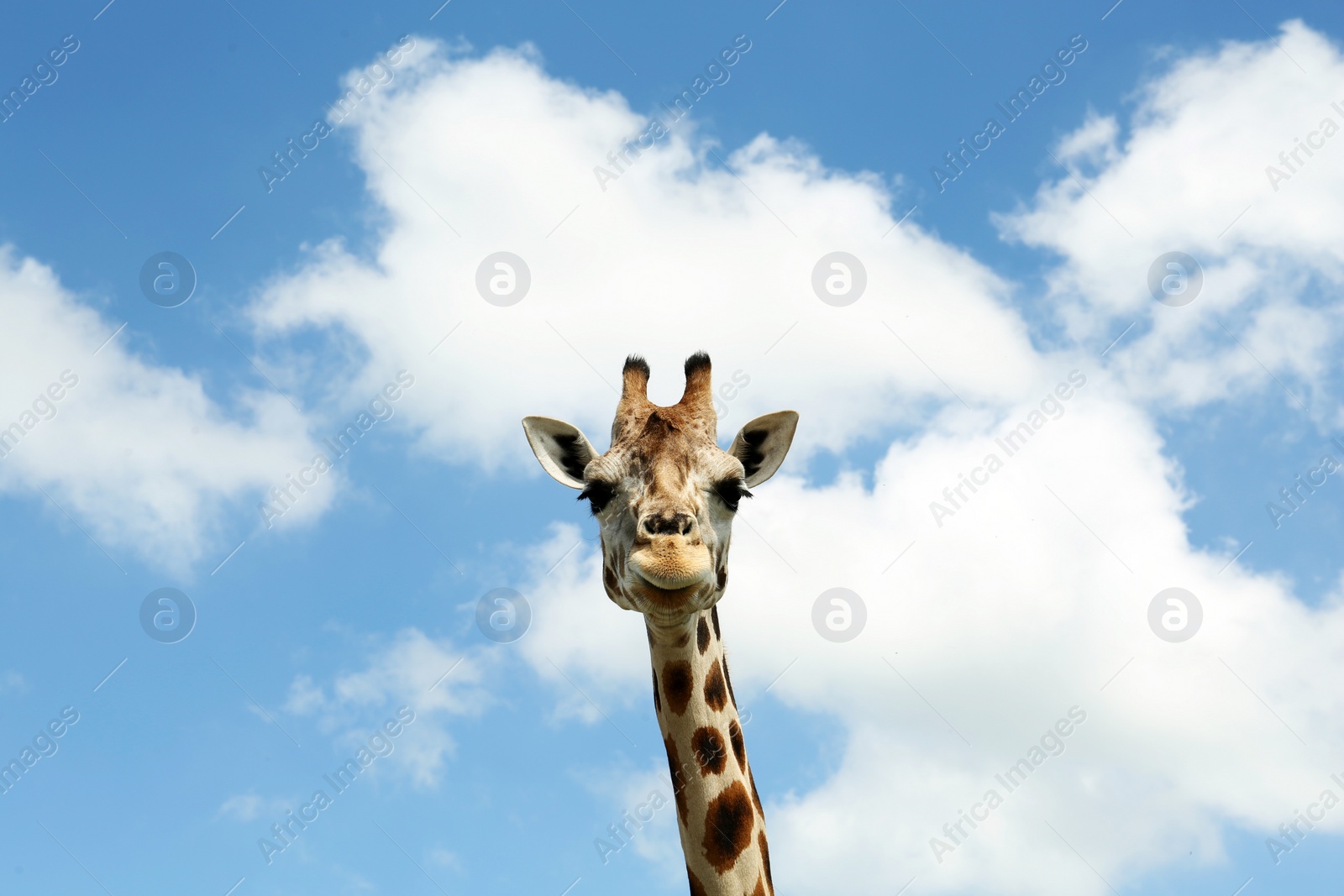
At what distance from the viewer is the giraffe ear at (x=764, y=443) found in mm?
9547

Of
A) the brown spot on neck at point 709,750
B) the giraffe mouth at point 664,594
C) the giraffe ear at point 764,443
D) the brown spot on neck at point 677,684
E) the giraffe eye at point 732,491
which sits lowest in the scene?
the brown spot on neck at point 709,750

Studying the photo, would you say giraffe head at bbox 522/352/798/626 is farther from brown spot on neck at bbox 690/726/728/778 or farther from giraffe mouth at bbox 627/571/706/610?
brown spot on neck at bbox 690/726/728/778

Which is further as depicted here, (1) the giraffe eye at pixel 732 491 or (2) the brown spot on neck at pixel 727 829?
(1) the giraffe eye at pixel 732 491

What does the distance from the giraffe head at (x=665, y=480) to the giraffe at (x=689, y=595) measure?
0.04 feet

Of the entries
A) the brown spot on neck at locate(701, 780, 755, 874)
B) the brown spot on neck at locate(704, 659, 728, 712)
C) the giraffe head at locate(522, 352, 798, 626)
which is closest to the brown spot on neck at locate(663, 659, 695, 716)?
the brown spot on neck at locate(704, 659, 728, 712)

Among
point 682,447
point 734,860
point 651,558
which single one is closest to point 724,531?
point 682,447

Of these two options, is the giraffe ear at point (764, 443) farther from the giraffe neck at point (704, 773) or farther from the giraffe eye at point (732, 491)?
the giraffe neck at point (704, 773)

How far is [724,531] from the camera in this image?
8.72 m

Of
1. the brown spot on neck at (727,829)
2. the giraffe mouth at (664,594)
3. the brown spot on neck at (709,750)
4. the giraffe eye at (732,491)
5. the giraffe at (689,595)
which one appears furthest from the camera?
the giraffe eye at (732,491)

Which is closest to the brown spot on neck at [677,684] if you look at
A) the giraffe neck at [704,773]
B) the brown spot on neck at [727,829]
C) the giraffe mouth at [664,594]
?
the giraffe neck at [704,773]

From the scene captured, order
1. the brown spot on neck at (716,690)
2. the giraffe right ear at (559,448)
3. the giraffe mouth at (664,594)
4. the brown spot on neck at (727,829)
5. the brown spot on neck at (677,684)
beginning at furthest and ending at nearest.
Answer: the giraffe right ear at (559,448)
the brown spot on neck at (716,690)
the brown spot on neck at (677,684)
the brown spot on neck at (727,829)
the giraffe mouth at (664,594)

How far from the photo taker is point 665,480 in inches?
320

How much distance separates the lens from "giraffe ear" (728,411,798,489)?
31.3 feet

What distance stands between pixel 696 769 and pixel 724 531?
6.06 feet
